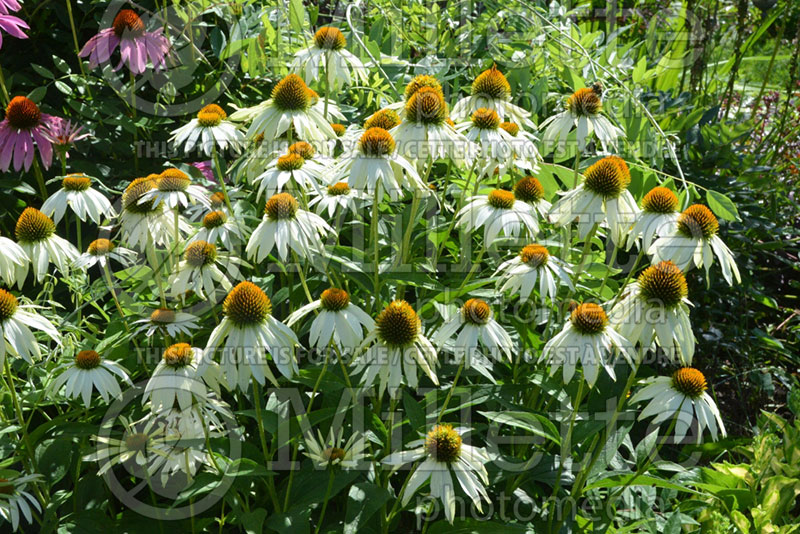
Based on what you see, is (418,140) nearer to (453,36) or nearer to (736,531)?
(736,531)

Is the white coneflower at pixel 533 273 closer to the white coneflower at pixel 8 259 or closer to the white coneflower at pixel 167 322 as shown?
the white coneflower at pixel 167 322

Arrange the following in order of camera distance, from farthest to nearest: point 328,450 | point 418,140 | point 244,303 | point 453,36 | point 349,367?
point 453,36 → point 349,367 → point 418,140 → point 328,450 → point 244,303

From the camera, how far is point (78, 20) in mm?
2955

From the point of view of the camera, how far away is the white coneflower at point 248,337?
141 centimetres

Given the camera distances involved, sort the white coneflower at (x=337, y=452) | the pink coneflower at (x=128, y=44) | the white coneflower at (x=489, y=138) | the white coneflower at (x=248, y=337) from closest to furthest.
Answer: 1. the white coneflower at (x=248, y=337)
2. the white coneflower at (x=337, y=452)
3. the white coneflower at (x=489, y=138)
4. the pink coneflower at (x=128, y=44)

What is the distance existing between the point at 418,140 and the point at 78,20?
1943mm

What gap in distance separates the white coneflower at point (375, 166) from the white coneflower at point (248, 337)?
1.11 ft

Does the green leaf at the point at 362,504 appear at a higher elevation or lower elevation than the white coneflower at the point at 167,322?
lower

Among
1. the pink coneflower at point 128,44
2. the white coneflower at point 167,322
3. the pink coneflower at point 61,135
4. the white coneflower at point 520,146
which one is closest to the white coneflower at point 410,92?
the white coneflower at point 520,146

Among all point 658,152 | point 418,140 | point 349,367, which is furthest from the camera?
point 658,152

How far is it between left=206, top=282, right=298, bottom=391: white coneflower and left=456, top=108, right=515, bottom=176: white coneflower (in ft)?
2.32

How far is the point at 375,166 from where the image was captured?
1.61 m

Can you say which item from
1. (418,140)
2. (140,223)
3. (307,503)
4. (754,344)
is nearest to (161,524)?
(307,503)

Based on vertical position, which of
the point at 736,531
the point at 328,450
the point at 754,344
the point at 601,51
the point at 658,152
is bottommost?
the point at 754,344
